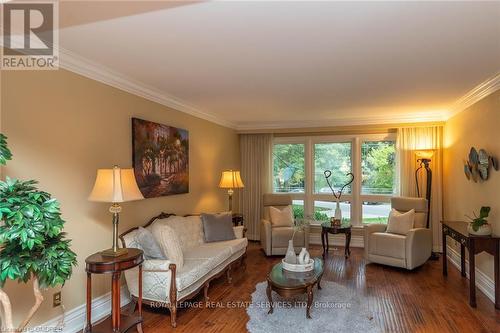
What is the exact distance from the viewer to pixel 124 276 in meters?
3.39

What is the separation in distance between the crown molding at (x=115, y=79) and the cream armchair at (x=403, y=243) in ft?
11.5

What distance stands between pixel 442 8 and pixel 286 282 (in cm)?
260

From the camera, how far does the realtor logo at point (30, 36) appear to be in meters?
2.01

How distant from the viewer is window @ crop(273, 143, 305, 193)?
656 centimetres

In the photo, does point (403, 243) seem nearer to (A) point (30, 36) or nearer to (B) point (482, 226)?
(B) point (482, 226)

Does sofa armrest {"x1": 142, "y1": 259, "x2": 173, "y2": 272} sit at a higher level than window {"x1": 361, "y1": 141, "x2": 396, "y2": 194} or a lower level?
lower

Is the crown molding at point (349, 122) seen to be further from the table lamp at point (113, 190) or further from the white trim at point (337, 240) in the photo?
the table lamp at point (113, 190)

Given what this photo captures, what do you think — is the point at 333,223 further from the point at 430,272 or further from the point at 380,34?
the point at 380,34

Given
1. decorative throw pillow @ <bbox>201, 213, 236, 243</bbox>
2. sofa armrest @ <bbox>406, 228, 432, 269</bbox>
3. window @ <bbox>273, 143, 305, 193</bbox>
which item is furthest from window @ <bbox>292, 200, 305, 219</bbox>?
sofa armrest @ <bbox>406, 228, 432, 269</bbox>

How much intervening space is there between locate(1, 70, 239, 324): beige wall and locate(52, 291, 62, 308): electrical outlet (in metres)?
0.03

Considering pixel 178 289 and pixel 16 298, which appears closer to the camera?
pixel 16 298

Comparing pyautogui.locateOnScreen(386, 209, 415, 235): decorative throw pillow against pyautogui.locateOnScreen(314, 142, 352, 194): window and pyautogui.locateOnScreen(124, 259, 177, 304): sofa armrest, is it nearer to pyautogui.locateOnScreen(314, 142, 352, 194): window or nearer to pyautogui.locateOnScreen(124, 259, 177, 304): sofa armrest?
pyautogui.locateOnScreen(314, 142, 352, 194): window

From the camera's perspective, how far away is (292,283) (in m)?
3.09

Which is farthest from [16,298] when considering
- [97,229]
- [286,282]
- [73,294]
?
[286,282]
